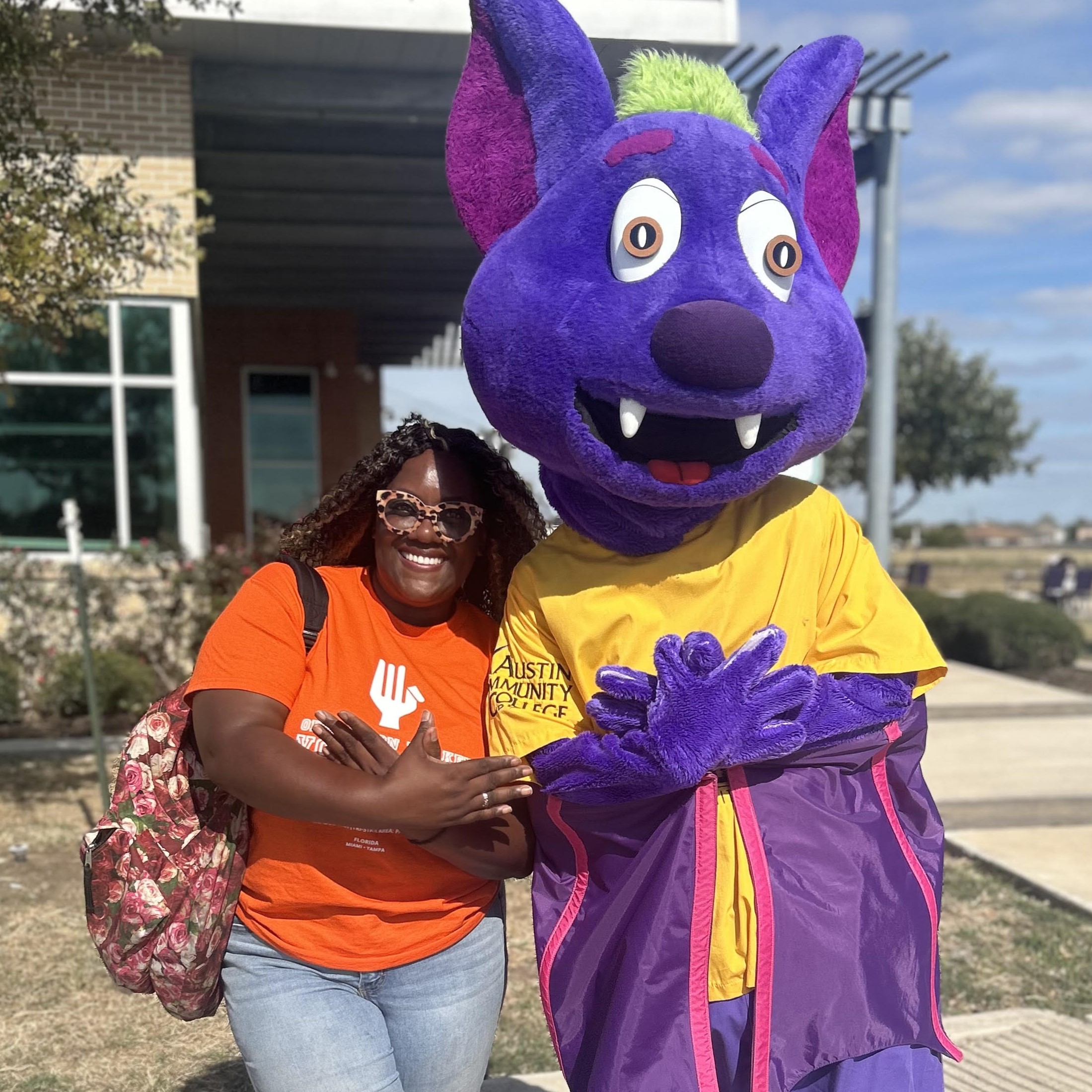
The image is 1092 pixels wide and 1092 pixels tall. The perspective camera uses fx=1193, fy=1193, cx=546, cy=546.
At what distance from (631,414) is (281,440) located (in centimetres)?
1743

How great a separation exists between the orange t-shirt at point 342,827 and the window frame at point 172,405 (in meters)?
7.10

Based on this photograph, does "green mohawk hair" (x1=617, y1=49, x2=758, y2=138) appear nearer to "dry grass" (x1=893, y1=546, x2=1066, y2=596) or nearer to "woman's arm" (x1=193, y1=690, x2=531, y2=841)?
"woman's arm" (x1=193, y1=690, x2=531, y2=841)

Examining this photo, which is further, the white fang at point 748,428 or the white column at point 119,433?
the white column at point 119,433

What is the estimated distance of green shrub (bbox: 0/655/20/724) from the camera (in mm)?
8438

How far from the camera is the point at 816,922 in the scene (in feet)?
6.40

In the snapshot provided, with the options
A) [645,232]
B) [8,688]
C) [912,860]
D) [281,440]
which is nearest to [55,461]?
[8,688]

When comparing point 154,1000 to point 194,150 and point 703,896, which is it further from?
point 194,150

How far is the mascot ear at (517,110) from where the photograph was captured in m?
2.20

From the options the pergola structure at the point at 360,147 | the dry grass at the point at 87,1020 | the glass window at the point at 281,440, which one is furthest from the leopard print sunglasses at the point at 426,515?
the glass window at the point at 281,440

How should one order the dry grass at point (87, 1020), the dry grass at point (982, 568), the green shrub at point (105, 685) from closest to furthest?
the dry grass at point (87, 1020) → the green shrub at point (105, 685) → the dry grass at point (982, 568)

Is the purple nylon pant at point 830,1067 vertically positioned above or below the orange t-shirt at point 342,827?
below

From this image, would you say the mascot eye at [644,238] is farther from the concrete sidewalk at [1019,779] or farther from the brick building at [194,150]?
the brick building at [194,150]

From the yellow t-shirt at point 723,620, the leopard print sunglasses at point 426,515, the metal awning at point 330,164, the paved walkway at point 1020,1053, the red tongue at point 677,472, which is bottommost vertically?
the paved walkway at point 1020,1053

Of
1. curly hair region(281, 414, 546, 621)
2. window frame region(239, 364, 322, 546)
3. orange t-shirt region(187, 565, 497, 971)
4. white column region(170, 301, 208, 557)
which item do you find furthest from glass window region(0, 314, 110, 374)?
window frame region(239, 364, 322, 546)
